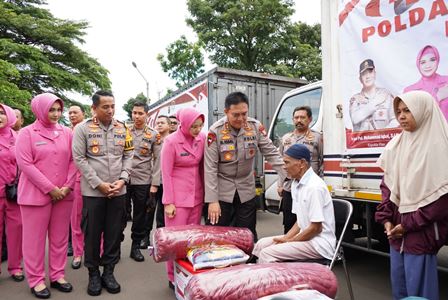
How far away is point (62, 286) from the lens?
11.8 ft

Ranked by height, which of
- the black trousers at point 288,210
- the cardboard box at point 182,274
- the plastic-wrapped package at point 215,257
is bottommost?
the cardboard box at point 182,274

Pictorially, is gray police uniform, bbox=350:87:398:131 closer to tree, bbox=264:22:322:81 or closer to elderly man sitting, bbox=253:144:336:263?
elderly man sitting, bbox=253:144:336:263

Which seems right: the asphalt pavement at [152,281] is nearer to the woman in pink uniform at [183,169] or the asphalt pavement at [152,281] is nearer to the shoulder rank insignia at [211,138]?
the woman in pink uniform at [183,169]

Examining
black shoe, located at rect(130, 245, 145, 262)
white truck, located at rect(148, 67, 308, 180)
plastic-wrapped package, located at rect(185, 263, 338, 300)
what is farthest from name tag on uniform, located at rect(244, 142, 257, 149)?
white truck, located at rect(148, 67, 308, 180)

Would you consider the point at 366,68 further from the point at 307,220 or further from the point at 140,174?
the point at 140,174

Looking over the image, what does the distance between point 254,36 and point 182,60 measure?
5528 mm

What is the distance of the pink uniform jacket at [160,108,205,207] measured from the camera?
3455 mm

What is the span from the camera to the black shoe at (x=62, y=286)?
141 inches

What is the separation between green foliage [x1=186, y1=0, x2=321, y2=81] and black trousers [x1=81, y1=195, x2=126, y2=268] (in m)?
14.3

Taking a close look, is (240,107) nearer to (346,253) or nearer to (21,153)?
(21,153)

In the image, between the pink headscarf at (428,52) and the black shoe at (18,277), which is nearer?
the pink headscarf at (428,52)

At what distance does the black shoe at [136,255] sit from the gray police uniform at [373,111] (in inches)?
Answer: 121

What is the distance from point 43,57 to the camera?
609 inches

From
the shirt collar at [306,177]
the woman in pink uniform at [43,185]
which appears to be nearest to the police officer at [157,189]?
the woman in pink uniform at [43,185]
